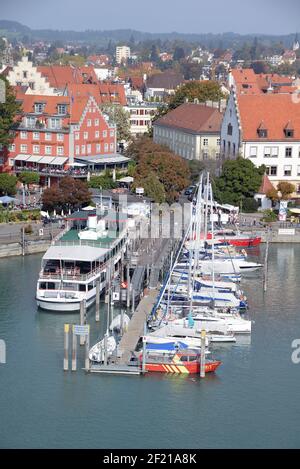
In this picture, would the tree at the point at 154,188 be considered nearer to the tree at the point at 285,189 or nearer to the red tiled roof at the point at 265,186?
the red tiled roof at the point at 265,186

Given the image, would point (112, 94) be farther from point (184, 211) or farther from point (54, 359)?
point (54, 359)

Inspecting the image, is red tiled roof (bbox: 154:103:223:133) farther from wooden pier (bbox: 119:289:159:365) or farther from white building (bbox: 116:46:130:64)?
white building (bbox: 116:46:130:64)

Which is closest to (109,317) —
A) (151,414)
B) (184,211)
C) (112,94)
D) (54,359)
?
(54,359)

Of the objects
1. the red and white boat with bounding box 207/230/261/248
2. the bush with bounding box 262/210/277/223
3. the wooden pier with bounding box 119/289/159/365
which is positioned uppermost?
the bush with bounding box 262/210/277/223

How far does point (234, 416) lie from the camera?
19297mm

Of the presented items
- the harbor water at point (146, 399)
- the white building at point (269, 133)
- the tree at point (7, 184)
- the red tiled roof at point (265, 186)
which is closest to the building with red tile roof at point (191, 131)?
the white building at point (269, 133)

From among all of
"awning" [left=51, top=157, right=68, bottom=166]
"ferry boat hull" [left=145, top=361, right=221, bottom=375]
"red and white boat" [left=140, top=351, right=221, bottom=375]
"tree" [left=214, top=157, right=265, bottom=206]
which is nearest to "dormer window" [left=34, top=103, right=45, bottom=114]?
"awning" [left=51, top=157, right=68, bottom=166]

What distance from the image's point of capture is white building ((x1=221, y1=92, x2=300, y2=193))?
129ft

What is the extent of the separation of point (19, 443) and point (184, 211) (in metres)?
19.0

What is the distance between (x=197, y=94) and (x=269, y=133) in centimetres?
1344

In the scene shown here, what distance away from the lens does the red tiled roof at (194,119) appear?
45.0 metres

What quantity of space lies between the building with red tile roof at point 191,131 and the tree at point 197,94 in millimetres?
2489

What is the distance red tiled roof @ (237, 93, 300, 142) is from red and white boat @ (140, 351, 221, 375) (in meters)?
19.3

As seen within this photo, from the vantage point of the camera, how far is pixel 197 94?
52.3 metres
